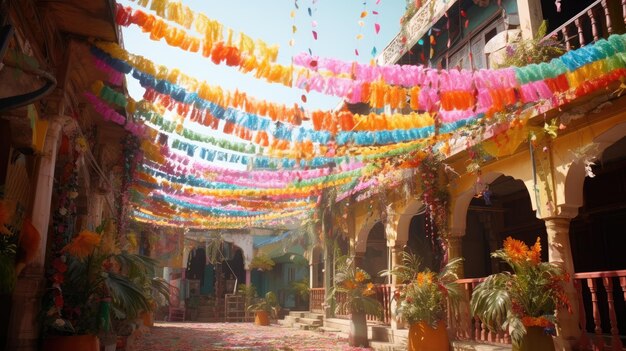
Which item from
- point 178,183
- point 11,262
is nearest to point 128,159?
point 178,183

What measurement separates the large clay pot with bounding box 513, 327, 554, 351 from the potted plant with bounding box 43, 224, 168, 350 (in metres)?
4.79

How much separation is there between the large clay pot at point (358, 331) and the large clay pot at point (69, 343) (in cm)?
620

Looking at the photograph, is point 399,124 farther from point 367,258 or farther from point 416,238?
point 367,258

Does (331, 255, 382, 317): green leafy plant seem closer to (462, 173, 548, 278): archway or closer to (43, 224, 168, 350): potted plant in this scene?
(462, 173, 548, 278): archway

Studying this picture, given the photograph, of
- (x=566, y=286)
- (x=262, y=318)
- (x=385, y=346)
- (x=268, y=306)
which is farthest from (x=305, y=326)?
(x=566, y=286)

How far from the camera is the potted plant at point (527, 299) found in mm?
6105

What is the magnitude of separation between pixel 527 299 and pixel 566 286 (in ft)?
3.35

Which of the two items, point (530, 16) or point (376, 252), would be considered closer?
point (530, 16)

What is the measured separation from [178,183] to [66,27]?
632 centimetres

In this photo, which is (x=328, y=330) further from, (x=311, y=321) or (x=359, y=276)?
(x=359, y=276)

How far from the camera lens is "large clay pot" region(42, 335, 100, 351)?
5.27m

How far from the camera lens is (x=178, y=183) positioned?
11.7 metres

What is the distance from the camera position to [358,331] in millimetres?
10445

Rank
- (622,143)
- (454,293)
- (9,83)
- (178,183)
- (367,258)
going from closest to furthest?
1. (9,83)
2. (454,293)
3. (622,143)
4. (178,183)
5. (367,258)
